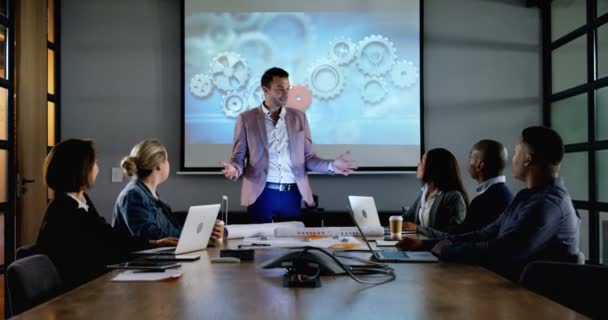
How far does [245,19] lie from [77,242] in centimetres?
309

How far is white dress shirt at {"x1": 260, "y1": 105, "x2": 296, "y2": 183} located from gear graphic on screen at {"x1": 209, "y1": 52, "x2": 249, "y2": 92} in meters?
0.77

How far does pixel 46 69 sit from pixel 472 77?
357cm

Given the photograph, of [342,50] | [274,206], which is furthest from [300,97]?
[274,206]

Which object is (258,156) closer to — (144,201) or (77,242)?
(144,201)

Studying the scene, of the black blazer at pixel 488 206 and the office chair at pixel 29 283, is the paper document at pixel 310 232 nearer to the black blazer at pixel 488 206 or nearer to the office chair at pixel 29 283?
the black blazer at pixel 488 206

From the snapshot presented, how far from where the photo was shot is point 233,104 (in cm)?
470

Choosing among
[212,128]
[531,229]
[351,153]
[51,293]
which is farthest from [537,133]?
[212,128]

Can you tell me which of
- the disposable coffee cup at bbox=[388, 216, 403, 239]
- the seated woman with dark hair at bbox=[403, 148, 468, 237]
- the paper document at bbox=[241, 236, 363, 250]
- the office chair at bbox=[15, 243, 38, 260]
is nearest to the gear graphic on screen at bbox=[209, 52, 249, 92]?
the seated woman with dark hair at bbox=[403, 148, 468, 237]

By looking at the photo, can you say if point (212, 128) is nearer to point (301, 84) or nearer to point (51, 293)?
point (301, 84)

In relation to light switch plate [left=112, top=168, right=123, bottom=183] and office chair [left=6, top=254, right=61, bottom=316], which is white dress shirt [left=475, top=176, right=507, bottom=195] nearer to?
office chair [left=6, top=254, right=61, bottom=316]

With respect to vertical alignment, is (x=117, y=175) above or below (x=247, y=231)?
above

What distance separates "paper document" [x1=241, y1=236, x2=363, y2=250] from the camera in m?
2.24

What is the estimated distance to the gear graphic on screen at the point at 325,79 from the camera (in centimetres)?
468

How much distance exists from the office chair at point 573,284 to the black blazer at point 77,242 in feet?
4.86
